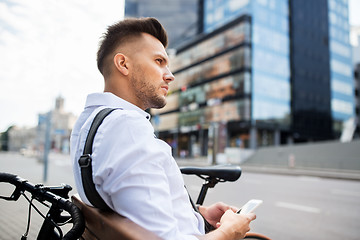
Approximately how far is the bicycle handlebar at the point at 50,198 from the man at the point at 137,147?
0.10 metres

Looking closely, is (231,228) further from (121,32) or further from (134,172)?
(121,32)

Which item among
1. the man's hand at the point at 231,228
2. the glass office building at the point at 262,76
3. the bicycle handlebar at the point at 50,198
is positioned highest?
the glass office building at the point at 262,76

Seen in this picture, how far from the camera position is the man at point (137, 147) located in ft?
2.69

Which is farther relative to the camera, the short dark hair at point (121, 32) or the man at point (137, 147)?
the short dark hair at point (121, 32)

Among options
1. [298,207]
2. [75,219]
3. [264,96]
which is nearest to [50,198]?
[75,219]

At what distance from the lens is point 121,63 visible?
115 centimetres

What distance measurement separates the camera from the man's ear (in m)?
1.14

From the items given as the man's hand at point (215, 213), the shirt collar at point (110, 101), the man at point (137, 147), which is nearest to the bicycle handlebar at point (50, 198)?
the man at point (137, 147)

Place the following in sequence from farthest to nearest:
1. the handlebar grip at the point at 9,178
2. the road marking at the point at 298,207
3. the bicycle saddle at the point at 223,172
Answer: the road marking at the point at 298,207 < the bicycle saddle at the point at 223,172 < the handlebar grip at the point at 9,178

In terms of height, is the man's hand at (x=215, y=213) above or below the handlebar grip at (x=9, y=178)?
below

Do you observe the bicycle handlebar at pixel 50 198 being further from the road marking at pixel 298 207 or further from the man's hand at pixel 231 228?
the road marking at pixel 298 207

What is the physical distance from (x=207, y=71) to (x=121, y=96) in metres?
40.8

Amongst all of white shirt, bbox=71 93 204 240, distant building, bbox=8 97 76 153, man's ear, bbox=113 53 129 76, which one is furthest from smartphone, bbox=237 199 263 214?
distant building, bbox=8 97 76 153

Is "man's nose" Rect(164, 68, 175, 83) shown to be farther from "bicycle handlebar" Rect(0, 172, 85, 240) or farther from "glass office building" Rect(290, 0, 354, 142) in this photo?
"glass office building" Rect(290, 0, 354, 142)
